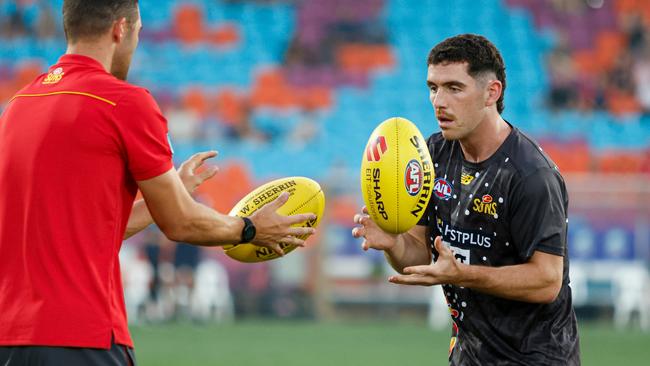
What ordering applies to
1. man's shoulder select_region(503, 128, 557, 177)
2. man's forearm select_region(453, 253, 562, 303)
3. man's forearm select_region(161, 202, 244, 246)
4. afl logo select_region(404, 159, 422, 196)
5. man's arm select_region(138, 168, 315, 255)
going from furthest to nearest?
afl logo select_region(404, 159, 422, 196), man's shoulder select_region(503, 128, 557, 177), man's forearm select_region(453, 253, 562, 303), man's forearm select_region(161, 202, 244, 246), man's arm select_region(138, 168, 315, 255)

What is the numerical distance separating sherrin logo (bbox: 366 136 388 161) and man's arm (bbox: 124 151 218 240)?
0.77 m

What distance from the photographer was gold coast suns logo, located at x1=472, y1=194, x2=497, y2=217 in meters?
4.83

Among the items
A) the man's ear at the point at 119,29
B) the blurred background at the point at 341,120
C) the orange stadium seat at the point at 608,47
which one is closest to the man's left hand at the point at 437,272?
the man's ear at the point at 119,29

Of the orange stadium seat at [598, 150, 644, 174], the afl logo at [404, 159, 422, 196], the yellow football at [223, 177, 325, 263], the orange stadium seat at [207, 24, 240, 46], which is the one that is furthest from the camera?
the orange stadium seat at [207, 24, 240, 46]

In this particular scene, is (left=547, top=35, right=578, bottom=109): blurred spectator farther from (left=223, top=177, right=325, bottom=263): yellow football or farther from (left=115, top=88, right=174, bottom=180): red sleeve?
(left=115, top=88, right=174, bottom=180): red sleeve

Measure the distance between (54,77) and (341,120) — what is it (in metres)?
15.3

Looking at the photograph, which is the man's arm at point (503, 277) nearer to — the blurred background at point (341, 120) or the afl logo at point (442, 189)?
the afl logo at point (442, 189)

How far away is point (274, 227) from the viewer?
4.46 metres

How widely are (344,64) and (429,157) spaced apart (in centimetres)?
1501

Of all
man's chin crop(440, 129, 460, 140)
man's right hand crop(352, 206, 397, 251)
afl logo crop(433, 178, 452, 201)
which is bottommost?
man's right hand crop(352, 206, 397, 251)

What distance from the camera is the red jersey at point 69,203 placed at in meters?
3.79

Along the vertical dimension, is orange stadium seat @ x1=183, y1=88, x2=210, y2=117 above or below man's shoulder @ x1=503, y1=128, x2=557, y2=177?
above

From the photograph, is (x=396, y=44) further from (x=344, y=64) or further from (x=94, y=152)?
(x=94, y=152)

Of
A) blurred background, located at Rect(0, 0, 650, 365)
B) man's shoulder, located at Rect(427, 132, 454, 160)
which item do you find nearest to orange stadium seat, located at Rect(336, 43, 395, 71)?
blurred background, located at Rect(0, 0, 650, 365)
